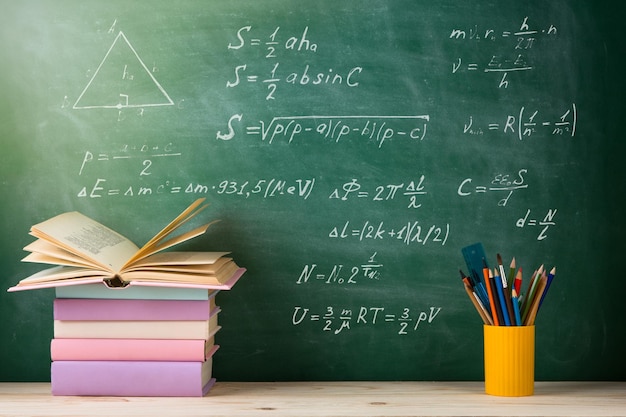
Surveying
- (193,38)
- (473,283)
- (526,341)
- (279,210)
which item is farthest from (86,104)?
(526,341)

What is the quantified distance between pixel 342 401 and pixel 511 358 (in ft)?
1.19

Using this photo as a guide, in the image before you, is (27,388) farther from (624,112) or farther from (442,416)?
(624,112)

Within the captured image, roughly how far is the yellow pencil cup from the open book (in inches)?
22.4

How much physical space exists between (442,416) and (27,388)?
3.11 ft

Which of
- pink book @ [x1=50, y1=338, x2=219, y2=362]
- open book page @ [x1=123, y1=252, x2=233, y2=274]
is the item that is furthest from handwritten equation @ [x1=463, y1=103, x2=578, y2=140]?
pink book @ [x1=50, y1=338, x2=219, y2=362]

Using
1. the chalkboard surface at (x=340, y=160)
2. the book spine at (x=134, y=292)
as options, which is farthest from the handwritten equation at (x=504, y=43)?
the book spine at (x=134, y=292)

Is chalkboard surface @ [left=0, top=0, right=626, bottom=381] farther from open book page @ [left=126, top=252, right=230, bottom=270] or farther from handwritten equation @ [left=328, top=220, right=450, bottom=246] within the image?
open book page @ [left=126, top=252, right=230, bottom=270]

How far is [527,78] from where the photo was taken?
1.82 metres

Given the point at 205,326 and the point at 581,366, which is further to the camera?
the point at 581,366

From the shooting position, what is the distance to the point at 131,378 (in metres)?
1.61

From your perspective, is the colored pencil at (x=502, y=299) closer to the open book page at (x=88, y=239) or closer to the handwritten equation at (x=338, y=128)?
the handwritten equation at (x=338, y=128)

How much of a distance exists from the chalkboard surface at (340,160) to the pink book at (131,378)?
24 cm

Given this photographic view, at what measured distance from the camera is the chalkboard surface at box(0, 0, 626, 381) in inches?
71.6

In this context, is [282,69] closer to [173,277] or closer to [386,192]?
[386,192]
